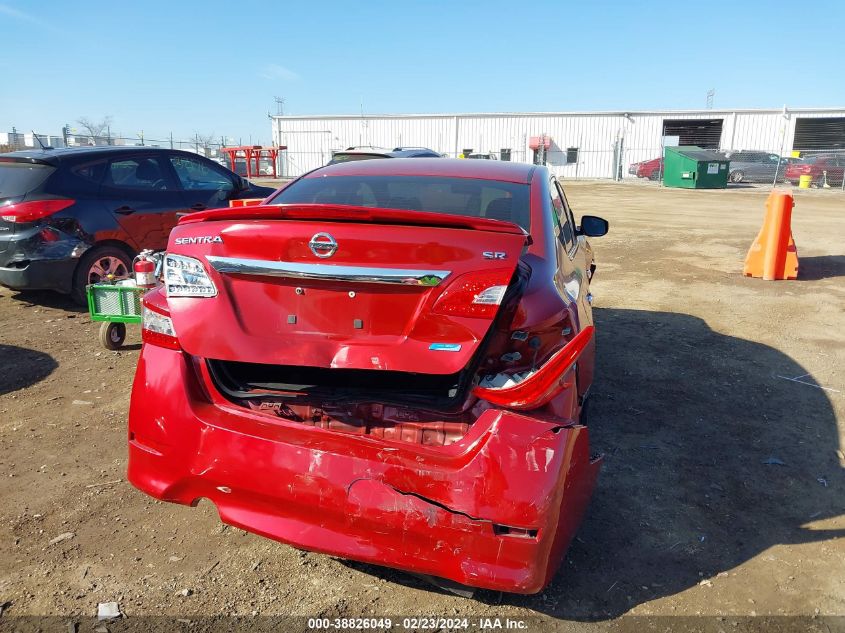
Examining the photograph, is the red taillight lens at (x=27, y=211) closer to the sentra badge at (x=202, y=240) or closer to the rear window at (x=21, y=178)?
the rear window at (x=21, y=178)

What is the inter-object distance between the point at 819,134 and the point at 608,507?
1834 inches

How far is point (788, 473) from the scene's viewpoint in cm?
354

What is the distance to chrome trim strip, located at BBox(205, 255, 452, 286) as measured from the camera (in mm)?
2223

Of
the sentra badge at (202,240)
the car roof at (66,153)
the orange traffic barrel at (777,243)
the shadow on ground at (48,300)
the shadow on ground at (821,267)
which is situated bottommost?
the shadow on ground at (48,300)

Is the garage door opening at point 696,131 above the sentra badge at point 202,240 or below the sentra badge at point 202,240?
above

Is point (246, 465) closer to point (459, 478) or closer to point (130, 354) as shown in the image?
point (459, 478)

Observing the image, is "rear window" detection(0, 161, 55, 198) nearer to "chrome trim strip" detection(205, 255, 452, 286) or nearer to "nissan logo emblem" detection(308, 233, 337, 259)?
"chrome trim strip" detection(205, 255, 452, 286)

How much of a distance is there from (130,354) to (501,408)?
414 centimetres

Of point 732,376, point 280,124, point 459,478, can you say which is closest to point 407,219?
point 459,478

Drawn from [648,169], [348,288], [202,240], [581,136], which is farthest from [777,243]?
[581,136]

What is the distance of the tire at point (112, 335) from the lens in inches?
212

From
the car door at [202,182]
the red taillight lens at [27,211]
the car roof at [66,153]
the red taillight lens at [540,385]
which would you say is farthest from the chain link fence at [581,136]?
the red taillight lens at [540,385]

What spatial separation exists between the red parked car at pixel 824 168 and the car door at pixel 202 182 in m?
30.1

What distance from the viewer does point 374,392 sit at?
2424 mm
